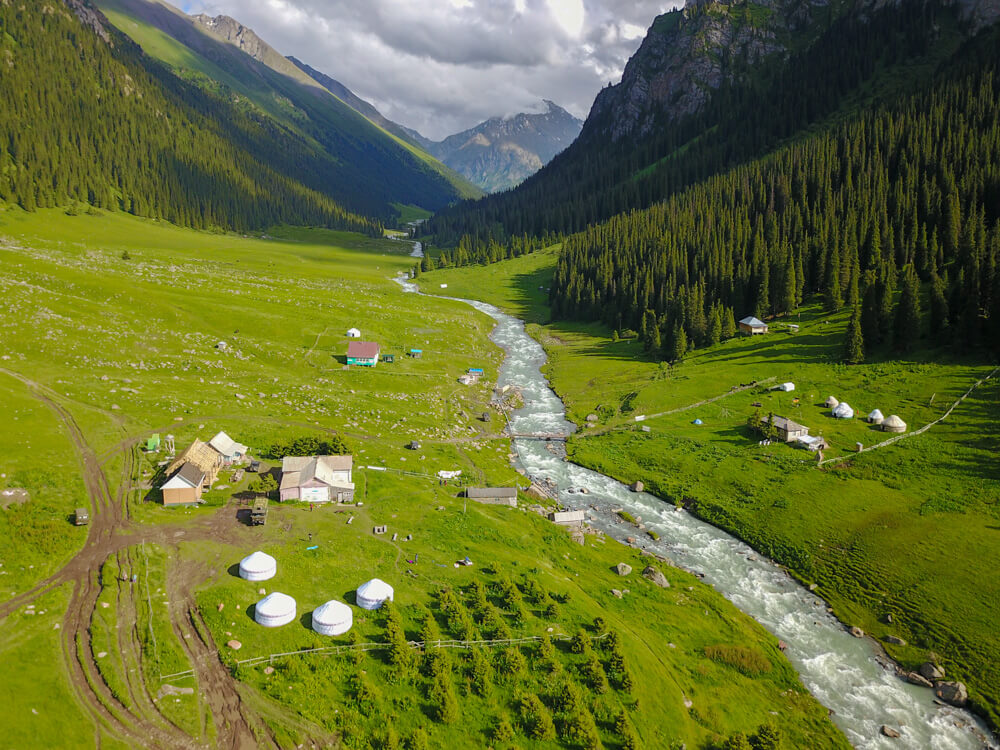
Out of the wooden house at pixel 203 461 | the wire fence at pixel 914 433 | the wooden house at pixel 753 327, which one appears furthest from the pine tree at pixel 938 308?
the wooden house at pixel 203 461

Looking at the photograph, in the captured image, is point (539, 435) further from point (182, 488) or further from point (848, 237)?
point (848, 237)

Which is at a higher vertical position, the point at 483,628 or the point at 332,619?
the point at 332,619

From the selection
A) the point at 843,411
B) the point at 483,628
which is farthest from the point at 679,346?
the point at 483,628

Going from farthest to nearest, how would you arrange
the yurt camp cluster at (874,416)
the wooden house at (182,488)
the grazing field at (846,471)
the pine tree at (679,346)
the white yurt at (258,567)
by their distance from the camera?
the pine tree at (679,346) < the yurt camp cluster at (874,416) < the wooden house at (182,488) < the grazing field at (846,471) < the white yurt at (258,567)

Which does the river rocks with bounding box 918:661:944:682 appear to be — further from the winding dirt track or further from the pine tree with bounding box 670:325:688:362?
the pine tree with bounding box 670:325:688:362

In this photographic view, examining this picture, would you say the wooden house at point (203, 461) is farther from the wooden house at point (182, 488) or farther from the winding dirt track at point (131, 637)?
the winding dirt track at point (131, 637)

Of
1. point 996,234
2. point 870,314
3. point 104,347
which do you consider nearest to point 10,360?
point 104,347

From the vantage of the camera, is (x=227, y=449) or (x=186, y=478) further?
(x=227, y=449)
